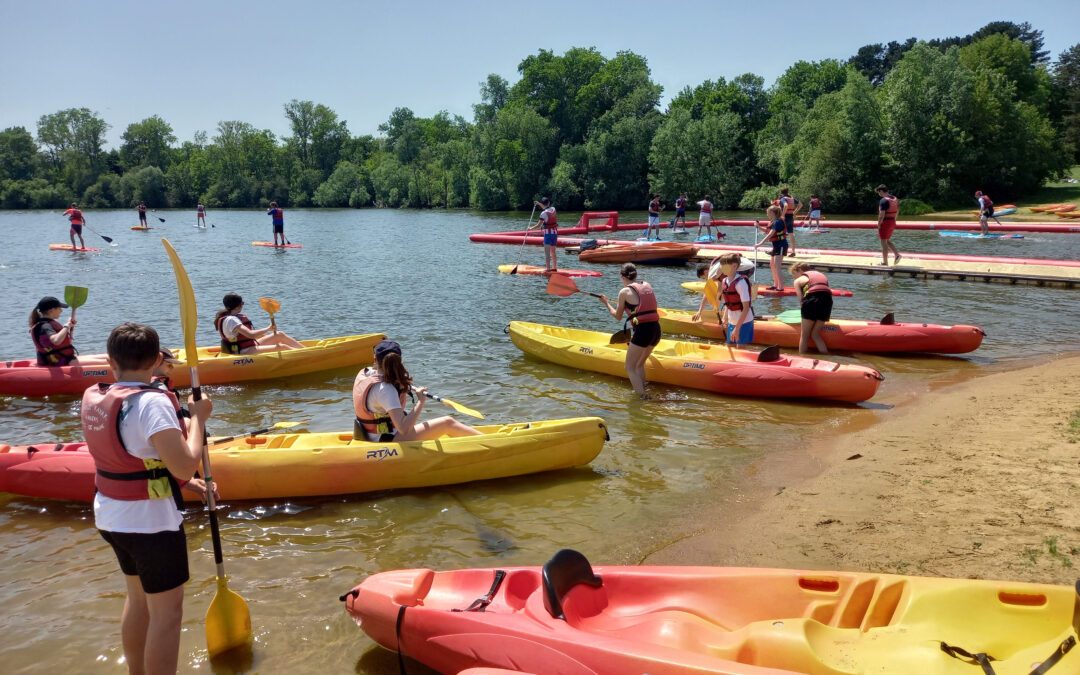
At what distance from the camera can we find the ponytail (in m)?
6.15

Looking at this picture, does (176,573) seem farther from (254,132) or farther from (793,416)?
(254,132)

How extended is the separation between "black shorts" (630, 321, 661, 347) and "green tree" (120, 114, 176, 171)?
10582 centimetres

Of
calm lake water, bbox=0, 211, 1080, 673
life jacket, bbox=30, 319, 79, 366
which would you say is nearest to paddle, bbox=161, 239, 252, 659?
calm lake water, bbox=0, 211, 1080, 673

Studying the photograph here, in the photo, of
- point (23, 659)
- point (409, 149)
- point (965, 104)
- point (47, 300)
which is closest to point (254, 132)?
point (409, 149)

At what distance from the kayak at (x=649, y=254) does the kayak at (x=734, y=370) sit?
1264 cm

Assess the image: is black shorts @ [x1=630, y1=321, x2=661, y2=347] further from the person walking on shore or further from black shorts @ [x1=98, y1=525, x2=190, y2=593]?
the person walking on shore

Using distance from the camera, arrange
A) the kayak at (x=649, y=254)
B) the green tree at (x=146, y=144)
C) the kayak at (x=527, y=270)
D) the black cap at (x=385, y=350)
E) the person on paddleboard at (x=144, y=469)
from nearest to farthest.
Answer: the person on paddleboard at (x=144, y=469) < the black cap at (x=385, y=350) < the kayak at (x=527, y=270) < the kayak at (x=649, y=254) < the green tree at (x=146, y=144)

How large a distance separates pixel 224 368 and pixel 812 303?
8815 millimetres

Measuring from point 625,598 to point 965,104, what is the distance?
47753 mm

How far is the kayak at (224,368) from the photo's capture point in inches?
396

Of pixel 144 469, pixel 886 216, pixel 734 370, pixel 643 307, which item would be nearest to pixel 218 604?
pixel 144 469

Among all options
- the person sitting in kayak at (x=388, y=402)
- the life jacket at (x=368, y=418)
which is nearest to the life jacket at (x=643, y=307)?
the person sitting in kayak at (x=388, y=402)

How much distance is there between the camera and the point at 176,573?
11.0 ft

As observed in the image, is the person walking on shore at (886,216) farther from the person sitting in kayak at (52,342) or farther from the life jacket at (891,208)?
the person sitting in kayak at (52,342)
